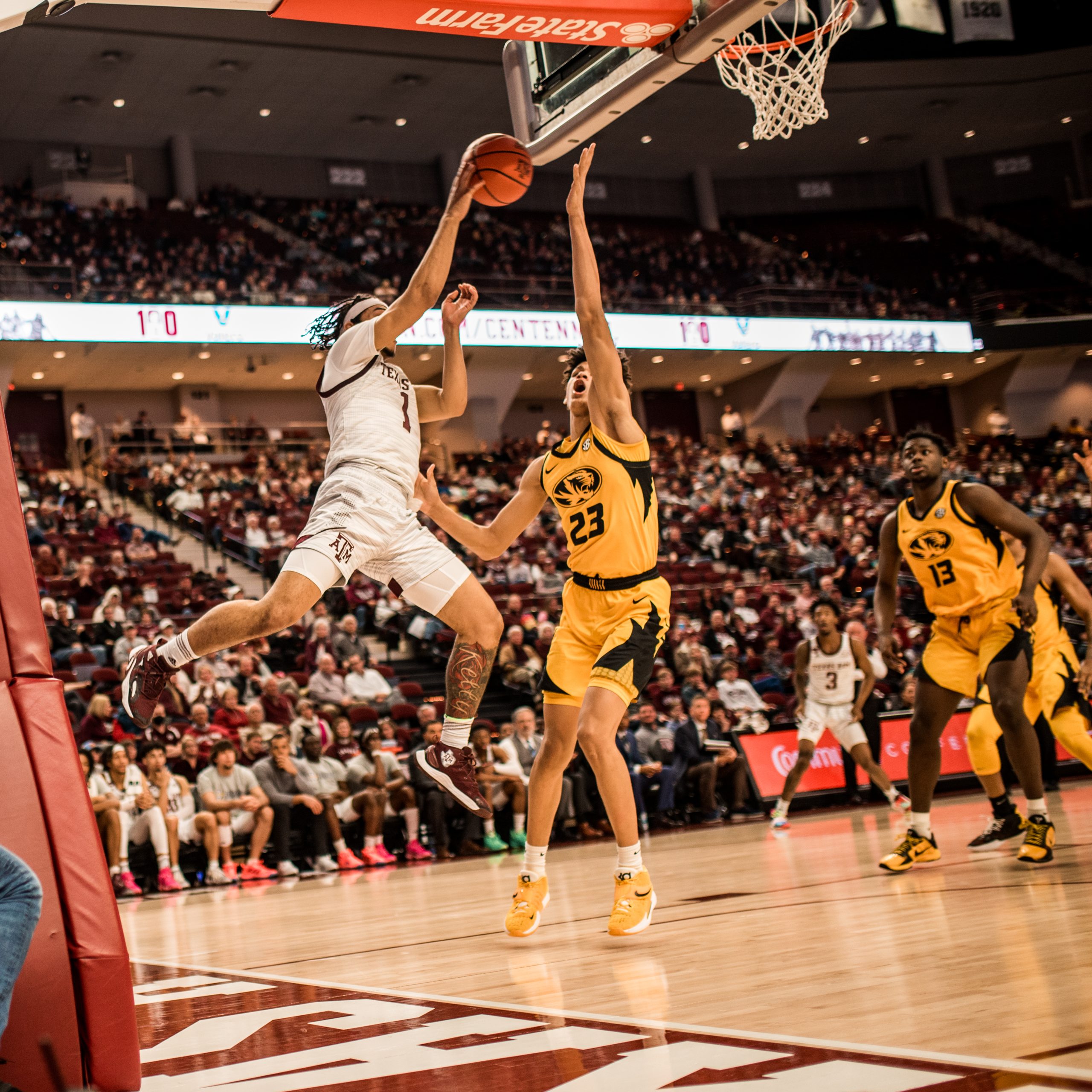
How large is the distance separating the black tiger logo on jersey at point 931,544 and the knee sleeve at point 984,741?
4.03 feet

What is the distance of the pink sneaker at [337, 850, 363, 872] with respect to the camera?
1046 centimetres

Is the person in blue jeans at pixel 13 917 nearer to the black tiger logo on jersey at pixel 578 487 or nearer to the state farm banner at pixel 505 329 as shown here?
the black tiger logo on jersey at pixel 578 487

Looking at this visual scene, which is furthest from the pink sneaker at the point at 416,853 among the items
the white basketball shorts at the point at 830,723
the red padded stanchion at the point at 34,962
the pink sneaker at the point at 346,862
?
the red padded stanchion at the point at 34,962

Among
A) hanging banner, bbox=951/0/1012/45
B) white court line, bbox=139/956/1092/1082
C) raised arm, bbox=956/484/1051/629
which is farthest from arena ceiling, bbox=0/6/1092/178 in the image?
white court line, bbox=139/956/1092/1082

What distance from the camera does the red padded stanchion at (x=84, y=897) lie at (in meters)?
2.76

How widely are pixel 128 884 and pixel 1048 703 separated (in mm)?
7004

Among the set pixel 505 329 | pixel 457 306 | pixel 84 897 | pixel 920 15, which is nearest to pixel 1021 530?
pixel 457 306

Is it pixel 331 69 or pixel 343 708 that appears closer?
pixel 343 708

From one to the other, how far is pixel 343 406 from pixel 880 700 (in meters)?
9.98

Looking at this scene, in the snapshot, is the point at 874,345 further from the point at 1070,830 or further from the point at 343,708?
the point at 1070,830

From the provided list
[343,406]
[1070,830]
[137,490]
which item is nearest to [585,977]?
[343,406]

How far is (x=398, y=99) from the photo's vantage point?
27.9 metres

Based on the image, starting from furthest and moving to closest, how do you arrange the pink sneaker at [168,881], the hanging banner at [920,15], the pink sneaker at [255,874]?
the hanging banner at [920,15]
the pink sneaker at [255,874]
the pink sneaker at [168,881]

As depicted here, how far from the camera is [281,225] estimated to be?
2878 centimetres
